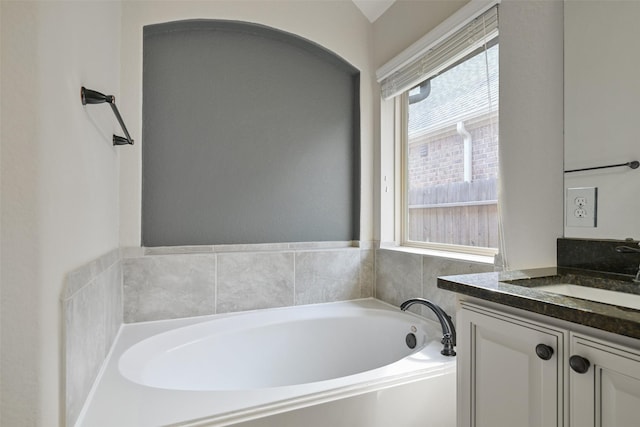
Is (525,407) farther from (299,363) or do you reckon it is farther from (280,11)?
(280,11)

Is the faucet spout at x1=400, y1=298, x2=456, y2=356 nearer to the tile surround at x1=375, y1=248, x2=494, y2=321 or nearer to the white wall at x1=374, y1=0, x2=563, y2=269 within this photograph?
the tile surround at x1=375, y1=248, x2=494, y2=321

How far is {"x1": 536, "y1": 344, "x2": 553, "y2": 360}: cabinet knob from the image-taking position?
758 mm

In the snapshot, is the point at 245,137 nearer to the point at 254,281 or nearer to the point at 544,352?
the point at 254,281

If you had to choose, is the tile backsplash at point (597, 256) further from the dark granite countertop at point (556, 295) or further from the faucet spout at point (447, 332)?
the faucet spout at point (447, 332)

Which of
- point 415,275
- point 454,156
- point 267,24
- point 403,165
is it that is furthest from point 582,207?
point 267,24

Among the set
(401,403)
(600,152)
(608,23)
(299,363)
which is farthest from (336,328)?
(608,23)

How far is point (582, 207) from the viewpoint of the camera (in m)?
1.22

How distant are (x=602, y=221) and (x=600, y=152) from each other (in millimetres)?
233

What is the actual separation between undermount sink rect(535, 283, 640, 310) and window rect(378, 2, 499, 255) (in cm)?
64

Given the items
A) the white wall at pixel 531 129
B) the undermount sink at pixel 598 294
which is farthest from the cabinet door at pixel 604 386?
the white wall at pixel 531 129

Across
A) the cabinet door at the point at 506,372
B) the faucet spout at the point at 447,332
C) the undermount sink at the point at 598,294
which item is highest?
the undermount sink at the point at 598,294

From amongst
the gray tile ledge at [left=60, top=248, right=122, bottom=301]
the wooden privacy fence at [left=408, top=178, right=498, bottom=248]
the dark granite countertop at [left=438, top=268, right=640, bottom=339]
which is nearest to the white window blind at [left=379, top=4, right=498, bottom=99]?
the wooden privacy fence at [left=408, top=178, right=498, bottom=248]

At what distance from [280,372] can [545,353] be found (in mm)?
1484

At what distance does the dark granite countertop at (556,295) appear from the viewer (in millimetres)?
647
